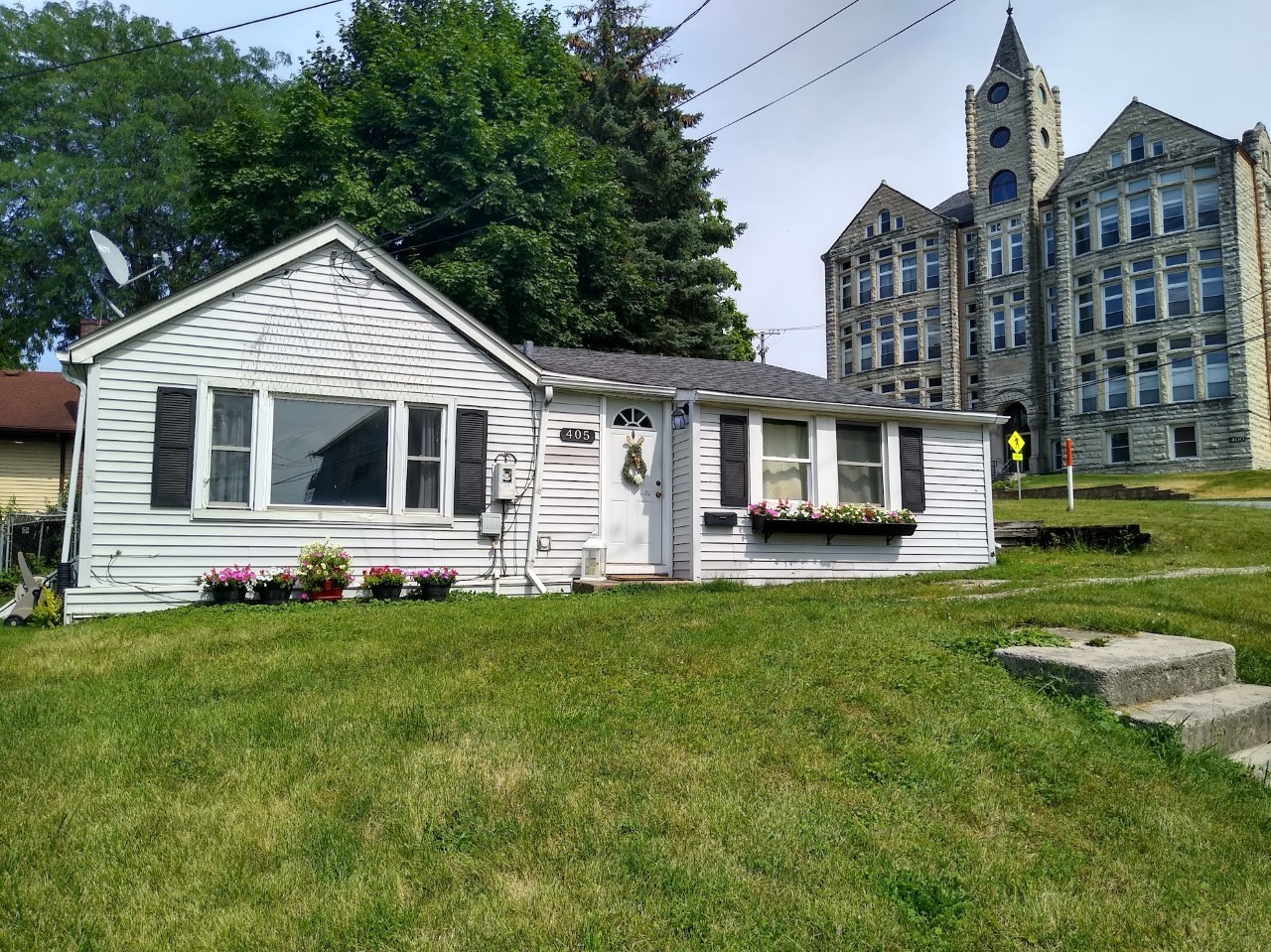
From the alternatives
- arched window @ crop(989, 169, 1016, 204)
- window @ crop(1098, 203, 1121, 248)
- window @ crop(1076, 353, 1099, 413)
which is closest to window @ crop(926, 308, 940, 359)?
arched window @ crop(989, 169, 1016, 204)

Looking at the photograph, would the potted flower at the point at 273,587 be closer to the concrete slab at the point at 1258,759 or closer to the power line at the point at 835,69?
the power line at the point at 835,69

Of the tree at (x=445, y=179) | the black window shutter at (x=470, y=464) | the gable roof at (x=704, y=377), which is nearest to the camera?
the black window shutter at (x=470, y=464)

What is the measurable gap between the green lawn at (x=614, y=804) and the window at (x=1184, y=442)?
3042 centimetres

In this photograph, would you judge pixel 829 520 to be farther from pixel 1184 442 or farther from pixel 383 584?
pixel 1184 442

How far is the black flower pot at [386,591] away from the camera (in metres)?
9.95

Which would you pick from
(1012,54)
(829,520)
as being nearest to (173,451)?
(829,520)

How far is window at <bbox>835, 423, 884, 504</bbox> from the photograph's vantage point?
41.2ft

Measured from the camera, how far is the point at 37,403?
22125 millimetres

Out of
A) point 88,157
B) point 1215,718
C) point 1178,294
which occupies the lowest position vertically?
point 1215,718

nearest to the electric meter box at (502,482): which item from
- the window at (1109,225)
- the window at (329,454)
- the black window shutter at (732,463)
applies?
the window at (329,454)

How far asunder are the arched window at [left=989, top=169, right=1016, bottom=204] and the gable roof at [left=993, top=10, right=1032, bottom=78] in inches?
164

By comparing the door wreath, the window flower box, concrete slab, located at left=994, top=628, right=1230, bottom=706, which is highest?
the door wreath

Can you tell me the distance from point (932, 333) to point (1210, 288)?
1149cm

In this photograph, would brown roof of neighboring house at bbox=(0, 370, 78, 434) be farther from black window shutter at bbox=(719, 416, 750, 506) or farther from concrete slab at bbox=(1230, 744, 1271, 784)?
concrete slab at bbox=(1230, 744, 1271, 784)
